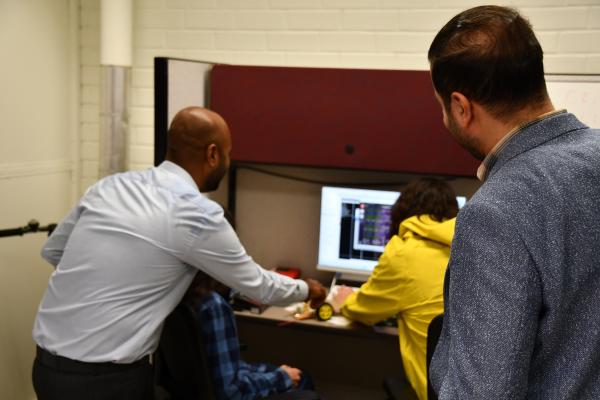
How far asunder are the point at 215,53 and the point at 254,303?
127cm

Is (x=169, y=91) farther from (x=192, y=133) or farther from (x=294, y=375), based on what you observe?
(x=294, y=375)

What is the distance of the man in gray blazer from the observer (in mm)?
803

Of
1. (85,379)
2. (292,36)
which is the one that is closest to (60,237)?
(85,379)

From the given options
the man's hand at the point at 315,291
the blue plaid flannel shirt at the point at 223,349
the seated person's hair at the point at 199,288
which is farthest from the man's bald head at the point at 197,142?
the man's hand at the point at 315,291

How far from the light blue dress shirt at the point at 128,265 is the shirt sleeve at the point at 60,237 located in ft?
0.27

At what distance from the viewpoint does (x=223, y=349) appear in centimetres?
178

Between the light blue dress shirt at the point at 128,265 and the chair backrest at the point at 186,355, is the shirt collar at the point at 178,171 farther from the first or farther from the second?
the chair backrest at the point at 186,355

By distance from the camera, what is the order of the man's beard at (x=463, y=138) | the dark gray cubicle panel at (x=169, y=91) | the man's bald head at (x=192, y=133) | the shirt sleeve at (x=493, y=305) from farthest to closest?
the dark gray cubicle panel at (x=169, y=91) → the man's bald head at (x=192, y=133) → the man's beard at (x=463, y=138) → the shirt sleeve at (x=493, y=305)

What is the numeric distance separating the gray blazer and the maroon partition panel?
1392mm

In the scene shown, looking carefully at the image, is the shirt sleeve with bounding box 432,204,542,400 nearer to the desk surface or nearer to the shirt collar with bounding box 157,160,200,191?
the shirt collar with bounding box 157,160,200,191

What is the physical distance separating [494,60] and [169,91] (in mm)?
1503

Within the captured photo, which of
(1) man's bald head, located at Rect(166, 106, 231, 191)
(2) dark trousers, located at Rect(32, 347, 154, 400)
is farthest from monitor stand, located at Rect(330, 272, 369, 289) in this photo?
(2) dark trousers, located at Rect(32, 347, 154, 400)

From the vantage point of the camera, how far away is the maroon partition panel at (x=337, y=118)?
2.25m

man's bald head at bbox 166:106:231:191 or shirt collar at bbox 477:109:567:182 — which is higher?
shirt collar at bbox 477:109:567:182
